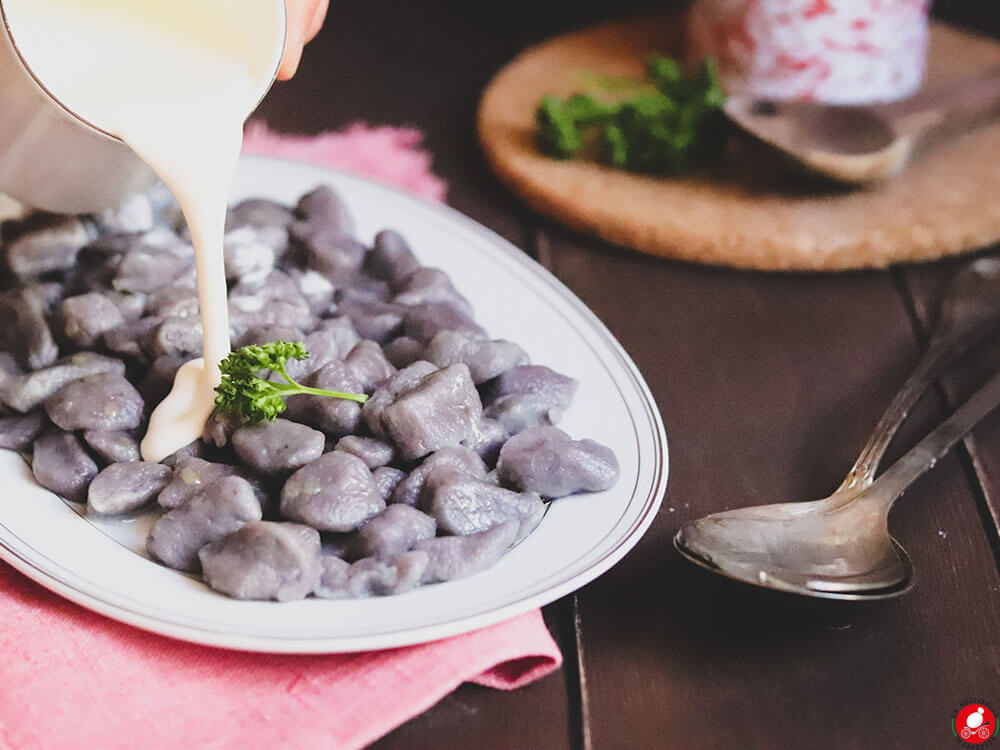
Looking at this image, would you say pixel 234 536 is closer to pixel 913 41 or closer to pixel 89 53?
pixel 89 53

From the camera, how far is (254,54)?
1.19m

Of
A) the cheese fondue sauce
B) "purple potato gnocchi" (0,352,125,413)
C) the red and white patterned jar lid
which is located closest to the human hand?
the cheese fondue sauce

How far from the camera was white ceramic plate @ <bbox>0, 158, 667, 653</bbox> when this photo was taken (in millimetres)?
917

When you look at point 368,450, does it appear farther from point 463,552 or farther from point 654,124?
point 654,124

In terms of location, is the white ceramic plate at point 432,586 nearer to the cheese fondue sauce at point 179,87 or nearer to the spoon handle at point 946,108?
the cheese fondue sauce at point 179,87

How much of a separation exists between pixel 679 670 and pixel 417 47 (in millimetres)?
1573

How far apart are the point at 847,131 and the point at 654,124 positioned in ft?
0.94

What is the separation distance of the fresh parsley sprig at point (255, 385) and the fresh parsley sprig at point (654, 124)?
808 millimetres

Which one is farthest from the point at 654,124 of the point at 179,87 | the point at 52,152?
the point at 52,152

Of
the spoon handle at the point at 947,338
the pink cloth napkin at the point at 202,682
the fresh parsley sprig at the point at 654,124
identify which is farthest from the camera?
the fresh parsley sprig at the point at 654,124

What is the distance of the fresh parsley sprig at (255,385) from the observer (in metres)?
1.08

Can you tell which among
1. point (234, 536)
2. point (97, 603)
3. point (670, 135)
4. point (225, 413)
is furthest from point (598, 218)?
point (97, 603)

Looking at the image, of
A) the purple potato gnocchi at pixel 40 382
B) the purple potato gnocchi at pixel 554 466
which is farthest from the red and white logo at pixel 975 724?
the purple potato gnocchi at pixel 40 382

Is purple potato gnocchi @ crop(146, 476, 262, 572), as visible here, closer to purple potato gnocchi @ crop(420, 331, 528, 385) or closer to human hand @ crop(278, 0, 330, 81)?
purple potato gnocchi @ crop(420, 331, 528, 385)
